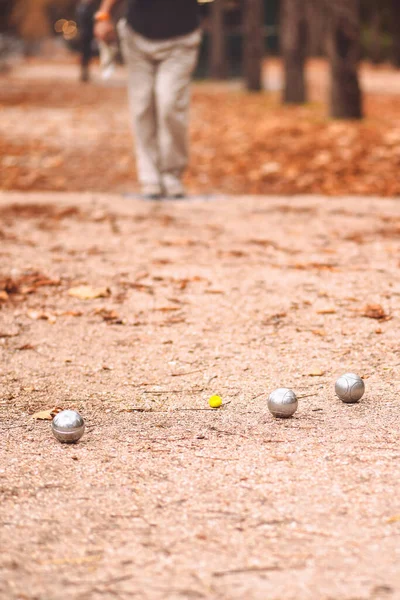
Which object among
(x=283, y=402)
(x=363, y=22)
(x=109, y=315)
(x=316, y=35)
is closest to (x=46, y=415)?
(x=283, y=402)

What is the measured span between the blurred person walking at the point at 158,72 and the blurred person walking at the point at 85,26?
478 inches

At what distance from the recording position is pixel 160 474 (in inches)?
124

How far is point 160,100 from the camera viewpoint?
8.39 meters

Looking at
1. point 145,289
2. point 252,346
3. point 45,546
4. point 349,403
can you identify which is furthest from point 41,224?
point 45,546

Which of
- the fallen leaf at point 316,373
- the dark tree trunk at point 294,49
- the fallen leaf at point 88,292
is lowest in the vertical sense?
the fallen leaf at point 316,373

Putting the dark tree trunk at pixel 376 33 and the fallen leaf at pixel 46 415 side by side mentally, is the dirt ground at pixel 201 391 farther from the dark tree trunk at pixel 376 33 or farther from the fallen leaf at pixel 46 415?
the dark tree trunk at pixel 376 33

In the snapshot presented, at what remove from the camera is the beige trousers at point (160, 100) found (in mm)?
8336

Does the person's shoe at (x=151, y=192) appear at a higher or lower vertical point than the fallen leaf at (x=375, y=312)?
higher

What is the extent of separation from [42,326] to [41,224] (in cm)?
278

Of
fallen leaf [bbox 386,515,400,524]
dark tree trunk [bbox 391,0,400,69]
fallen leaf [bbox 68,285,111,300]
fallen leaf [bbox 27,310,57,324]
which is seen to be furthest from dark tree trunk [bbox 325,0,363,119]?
dark tree trunk [bbox 391,0,400,69]

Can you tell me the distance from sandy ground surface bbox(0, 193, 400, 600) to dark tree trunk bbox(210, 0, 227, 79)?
22614 millimetres

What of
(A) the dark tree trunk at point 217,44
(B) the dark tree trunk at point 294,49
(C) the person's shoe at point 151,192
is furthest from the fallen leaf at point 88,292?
(A) the dark tree trunk at point 217,44

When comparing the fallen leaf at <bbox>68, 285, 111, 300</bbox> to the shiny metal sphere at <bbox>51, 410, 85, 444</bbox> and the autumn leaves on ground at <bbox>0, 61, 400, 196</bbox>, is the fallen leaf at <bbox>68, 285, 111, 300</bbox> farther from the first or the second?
the autumn leaves on ground at <bbox>0, 61, 400, 196</bbox>

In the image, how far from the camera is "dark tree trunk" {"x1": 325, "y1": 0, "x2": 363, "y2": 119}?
1379 cm
